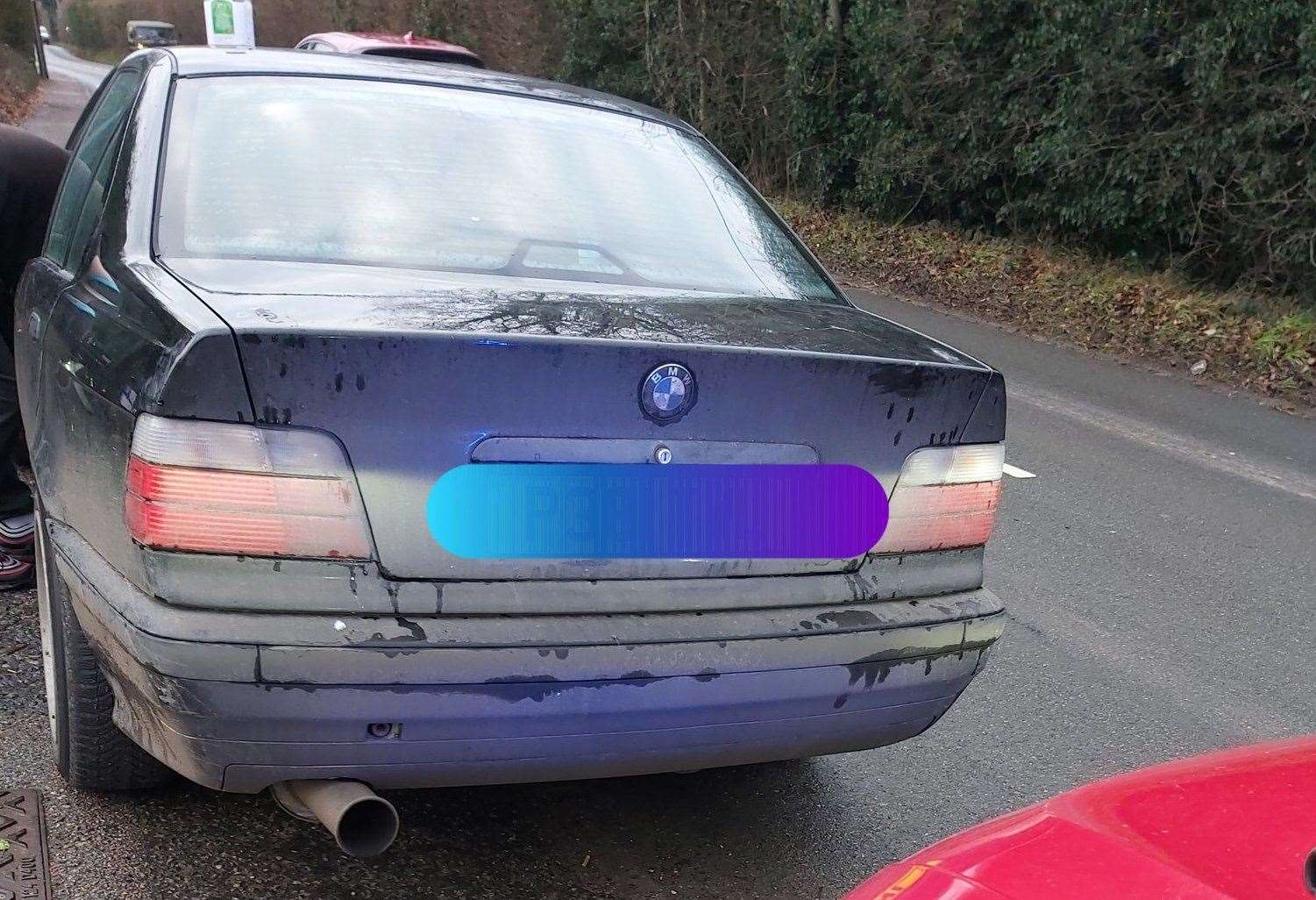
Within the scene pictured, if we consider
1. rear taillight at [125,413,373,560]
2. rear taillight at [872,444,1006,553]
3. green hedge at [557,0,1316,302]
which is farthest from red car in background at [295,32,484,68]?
rear taillight at [125,413,373,560]

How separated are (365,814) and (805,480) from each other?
39.3 inches

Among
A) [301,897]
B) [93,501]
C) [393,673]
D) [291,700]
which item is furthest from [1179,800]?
[93,501]

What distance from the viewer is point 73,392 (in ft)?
7.88

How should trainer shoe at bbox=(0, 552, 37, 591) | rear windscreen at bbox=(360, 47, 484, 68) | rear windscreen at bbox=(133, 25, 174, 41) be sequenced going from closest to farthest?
1. trainer shoe at bbox=(0, 552, 37, 591)
2. rear windscreen at bbox=(360, 47, 484, 68)
3. rear windscreen at bbox=(133, 25, 174, 41)

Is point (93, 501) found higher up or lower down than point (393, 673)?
higher up

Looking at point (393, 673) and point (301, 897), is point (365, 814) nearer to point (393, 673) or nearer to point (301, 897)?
point (393, 673)

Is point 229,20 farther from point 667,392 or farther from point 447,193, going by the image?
point 667,392

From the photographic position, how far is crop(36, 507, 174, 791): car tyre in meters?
2.54

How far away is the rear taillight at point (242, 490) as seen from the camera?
197 centimetres

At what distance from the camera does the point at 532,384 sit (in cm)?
209

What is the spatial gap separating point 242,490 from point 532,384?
508 mm

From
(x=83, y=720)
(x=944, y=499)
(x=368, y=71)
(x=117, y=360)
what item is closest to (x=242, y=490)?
(x=117, y=360)

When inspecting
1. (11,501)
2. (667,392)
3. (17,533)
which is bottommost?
(17,533)

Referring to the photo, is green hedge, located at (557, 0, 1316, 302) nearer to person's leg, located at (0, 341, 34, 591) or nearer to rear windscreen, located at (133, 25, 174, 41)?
person's leg, located at (0, 341, 34, 591)
